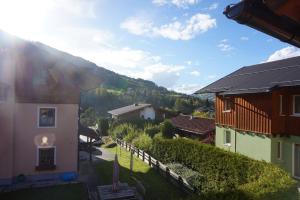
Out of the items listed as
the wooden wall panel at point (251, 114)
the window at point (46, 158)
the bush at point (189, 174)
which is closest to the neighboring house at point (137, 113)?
the wooden wall panel at point (251, 114)

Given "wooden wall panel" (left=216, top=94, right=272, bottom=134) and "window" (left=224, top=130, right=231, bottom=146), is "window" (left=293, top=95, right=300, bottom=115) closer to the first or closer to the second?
"wooden wall panel" (left=216, top=94, right=272, bottom=134)

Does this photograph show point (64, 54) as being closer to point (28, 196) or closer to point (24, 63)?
point (24, 63)

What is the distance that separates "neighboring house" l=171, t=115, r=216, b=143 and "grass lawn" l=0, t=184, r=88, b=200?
15943mm

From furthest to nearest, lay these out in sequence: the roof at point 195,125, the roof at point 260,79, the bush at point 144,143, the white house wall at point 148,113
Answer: the white house wall at point 148,113 < the roof at point 195,125 < the bush at point 144,143 < the roof at point 260,79

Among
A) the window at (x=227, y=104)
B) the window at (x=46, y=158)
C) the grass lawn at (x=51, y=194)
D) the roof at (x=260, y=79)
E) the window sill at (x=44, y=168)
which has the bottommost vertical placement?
the grass lawn at (x=51, y=194)

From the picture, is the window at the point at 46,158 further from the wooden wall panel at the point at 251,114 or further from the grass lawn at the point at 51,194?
the wooden wall panel at the point at 251,114

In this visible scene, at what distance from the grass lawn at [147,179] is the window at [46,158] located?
3.50 metres

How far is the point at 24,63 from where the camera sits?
20.0 meters

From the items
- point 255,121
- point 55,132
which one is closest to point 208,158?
point 255,121

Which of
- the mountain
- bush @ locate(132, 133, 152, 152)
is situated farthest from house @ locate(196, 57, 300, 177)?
the mountain

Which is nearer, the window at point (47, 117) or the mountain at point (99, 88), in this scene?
the window at point (47, 117)

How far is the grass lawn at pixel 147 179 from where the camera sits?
1788cm

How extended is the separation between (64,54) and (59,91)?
3.30 metres

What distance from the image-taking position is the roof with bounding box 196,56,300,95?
737 inches
